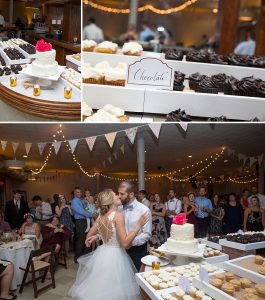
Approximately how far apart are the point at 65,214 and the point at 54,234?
0.73ft

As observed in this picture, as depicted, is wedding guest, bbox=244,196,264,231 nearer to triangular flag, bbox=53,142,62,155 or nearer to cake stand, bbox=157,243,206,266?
cake stand, bbox=157,243,206,266

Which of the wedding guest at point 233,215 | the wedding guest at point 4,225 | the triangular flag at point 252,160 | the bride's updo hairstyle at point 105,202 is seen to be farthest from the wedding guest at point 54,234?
the triangular flag at point 252,160

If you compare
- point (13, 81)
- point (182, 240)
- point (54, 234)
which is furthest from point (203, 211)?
point (13, 81)

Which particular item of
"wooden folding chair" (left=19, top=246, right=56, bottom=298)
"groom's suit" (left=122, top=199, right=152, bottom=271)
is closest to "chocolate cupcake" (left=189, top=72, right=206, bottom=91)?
"groom's suit" (left=122, top=199, right=152, bottom=271)

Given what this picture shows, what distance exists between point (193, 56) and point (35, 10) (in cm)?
72

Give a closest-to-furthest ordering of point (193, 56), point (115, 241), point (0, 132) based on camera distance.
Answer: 1. point (193, 56)
2. point (0, 132)
3. point (115, 241)

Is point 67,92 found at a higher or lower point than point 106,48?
lower

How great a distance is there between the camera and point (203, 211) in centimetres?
297

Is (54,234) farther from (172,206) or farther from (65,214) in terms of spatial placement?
(172,206)

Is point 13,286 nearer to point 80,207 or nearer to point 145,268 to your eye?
point 80,207

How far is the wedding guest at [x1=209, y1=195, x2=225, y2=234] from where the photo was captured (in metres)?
Answer: 3.00

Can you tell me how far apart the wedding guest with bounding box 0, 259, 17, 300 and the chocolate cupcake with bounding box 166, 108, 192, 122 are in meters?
2.00

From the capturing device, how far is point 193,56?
67.6 inches

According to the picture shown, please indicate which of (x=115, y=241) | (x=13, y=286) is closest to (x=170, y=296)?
(x=115, y=241)
